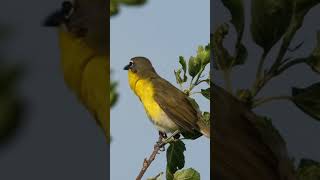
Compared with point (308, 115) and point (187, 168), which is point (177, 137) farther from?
point (308, 115)

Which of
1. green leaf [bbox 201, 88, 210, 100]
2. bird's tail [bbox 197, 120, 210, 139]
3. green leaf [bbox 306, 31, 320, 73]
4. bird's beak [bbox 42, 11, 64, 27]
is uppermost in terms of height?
bird's beak [bbox 42, 11, 64, 27]

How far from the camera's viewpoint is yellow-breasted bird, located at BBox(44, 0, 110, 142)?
667 millimetres

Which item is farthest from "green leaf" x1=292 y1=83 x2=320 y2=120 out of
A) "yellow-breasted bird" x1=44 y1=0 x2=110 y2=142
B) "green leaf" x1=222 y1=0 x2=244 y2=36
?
"yellow-breasted bird" x1=44 y1=0 x2=110 y2=142

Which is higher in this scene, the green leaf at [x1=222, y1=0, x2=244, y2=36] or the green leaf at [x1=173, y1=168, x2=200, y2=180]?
the green leaf at [x1=222, y1=0, x2=244, y2=36]

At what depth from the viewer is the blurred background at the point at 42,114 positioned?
586 millimetres

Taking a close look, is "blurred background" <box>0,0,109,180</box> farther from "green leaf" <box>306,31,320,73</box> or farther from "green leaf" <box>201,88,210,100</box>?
"green leaf" <box>306,31,320,73</box>

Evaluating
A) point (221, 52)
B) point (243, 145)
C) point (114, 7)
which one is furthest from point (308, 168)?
point (114, 7)

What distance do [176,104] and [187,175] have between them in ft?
0.36

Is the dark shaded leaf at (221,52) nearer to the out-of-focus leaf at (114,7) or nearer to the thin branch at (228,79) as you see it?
the thin branch at (228,79)

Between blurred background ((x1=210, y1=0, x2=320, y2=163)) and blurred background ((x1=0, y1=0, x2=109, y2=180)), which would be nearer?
blurred background ((x1=0, y1=0, x2=109, y2=180))

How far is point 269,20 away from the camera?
0.73 meters

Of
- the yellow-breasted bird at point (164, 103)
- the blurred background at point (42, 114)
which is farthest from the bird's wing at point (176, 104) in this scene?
the blurred background at point (42, 114)

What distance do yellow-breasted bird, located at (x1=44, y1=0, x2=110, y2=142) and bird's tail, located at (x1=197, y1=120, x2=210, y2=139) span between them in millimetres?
142

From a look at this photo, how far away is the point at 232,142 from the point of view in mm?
701
